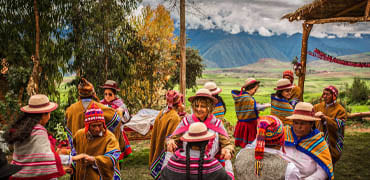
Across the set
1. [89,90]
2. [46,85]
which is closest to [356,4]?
[89,90]

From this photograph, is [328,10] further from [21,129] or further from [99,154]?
[21,129]

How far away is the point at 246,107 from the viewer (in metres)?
5.39

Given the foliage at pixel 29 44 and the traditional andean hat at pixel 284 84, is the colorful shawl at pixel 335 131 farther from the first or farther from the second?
the foliage at pixel 29 44

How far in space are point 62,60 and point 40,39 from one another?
2.55 feet

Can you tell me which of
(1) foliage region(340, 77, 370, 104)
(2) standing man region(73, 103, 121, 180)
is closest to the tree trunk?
(2) standing man region(73, 103, 121, 180)

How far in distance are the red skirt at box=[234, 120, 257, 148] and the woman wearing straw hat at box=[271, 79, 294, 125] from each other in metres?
0.77

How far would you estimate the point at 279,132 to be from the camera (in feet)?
8.27

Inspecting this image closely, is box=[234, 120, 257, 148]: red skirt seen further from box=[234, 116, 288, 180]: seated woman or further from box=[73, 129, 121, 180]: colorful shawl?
box=[73, 129, 121, 180]: colorful shawl

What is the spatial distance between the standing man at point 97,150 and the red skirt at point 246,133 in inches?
122

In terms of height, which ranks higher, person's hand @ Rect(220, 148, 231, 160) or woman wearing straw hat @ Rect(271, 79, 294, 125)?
woman wearing straw hat @ Rect(271, 79, 294, 125)

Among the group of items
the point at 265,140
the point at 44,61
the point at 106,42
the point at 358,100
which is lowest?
the point at 358,100

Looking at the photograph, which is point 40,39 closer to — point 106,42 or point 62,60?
point 62,60

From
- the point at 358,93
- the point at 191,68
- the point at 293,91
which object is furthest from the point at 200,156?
the point at 358,93

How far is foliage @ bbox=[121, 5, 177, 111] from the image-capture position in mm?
9820
